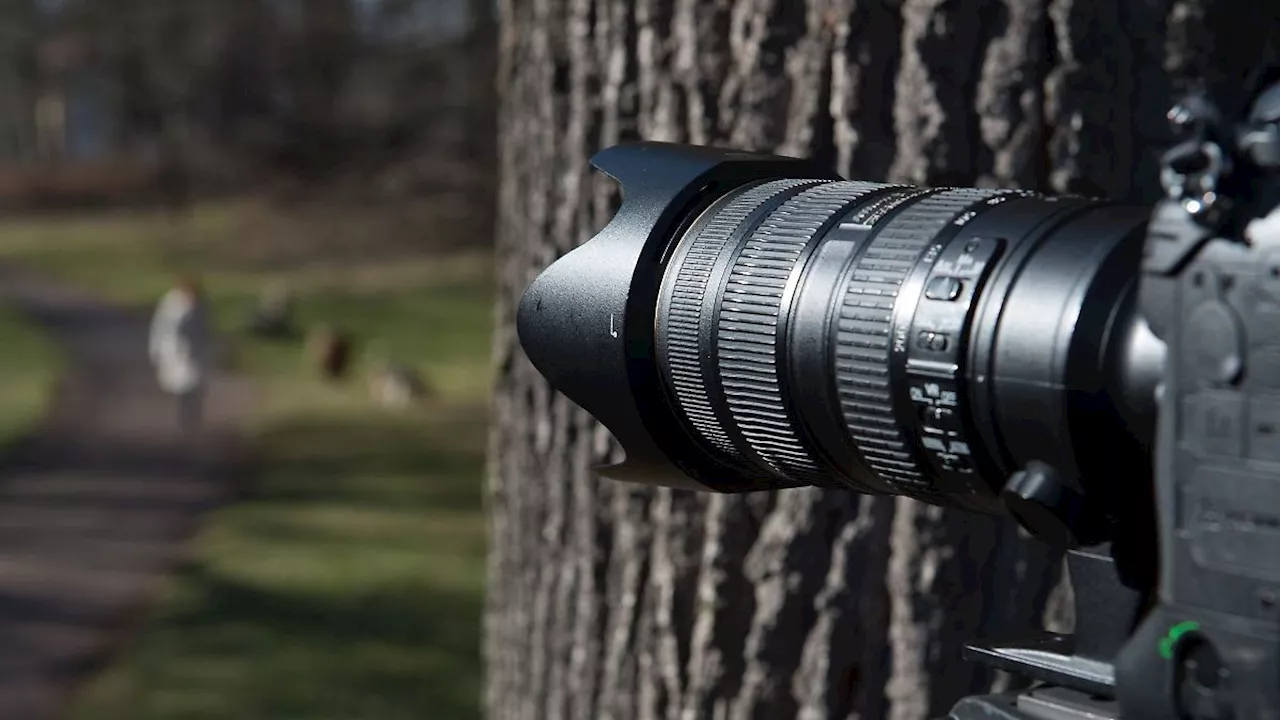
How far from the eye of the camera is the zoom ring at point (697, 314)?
1782 millimetres

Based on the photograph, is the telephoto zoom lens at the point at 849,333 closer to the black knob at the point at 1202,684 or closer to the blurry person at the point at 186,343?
the black knob at the point at 1202,684

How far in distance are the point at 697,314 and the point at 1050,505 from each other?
0.50 m

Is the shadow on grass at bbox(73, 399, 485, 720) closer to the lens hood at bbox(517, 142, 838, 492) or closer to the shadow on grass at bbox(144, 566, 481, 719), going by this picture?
the shadow on grass at bbox(144, 566, 481, 719)

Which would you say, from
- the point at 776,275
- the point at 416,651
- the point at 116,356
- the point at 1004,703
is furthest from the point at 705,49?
the point at 116,356

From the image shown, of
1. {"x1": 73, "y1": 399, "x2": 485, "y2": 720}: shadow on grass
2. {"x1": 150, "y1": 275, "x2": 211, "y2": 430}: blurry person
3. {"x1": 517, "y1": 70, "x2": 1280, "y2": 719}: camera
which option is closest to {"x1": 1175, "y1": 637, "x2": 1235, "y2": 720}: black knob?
{"x1": 517, "y1": 70, "x2": 1280, "y2": 719}: camera

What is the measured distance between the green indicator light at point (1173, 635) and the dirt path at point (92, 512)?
6.29 metres

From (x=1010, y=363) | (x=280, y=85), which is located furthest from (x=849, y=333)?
(x=280, y=85)

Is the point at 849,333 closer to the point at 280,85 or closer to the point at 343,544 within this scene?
the point at 343,544

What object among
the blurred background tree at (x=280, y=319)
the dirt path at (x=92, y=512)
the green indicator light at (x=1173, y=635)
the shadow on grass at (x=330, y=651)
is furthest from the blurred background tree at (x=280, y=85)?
the green indicator light at (x=1173, y=635)

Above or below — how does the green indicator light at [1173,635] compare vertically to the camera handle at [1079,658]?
above

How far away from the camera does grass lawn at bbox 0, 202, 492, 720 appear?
22.6 feet

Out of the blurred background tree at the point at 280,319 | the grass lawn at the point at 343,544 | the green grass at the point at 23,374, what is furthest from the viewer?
the green grass at the point at 23,374

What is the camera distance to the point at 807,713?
8.41ft

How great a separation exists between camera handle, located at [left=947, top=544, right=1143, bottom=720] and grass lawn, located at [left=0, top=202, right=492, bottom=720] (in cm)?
523
